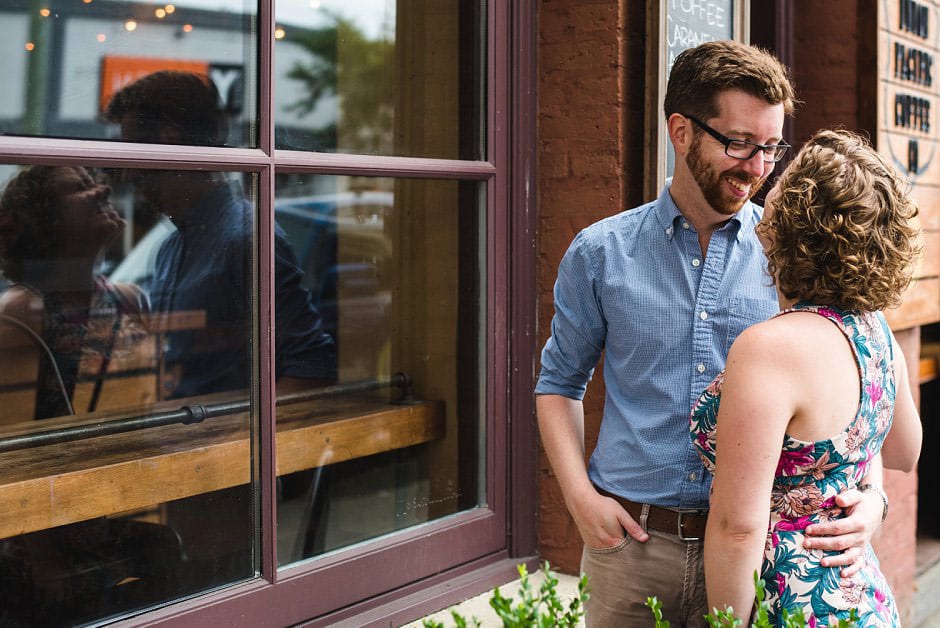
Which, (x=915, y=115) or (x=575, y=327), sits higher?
(x=915, y=115)

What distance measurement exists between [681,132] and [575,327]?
1.49 feet

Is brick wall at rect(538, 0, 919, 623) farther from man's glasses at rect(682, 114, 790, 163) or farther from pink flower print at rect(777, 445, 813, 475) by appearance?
pink flower print at rect(777, 445, 813, 475)

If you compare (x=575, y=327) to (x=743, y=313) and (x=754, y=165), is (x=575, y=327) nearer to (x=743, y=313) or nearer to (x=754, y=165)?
(x=743, y=313)

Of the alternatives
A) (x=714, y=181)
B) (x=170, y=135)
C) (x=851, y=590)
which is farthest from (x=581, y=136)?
(x=851, y=590)

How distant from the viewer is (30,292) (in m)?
3.64

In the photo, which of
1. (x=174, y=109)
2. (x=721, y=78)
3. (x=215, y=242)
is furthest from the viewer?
(x=215, y=242)

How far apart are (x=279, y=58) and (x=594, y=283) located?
993 millimetres

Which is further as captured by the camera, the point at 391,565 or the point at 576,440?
the point at 391,565

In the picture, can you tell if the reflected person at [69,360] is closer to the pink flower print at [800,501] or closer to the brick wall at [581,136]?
the brick wall at [581,136]

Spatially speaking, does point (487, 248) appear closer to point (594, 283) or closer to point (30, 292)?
point (594, 283)

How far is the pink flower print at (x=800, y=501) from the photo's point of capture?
1.74 m

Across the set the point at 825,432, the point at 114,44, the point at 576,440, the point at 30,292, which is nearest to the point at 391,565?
the point at 576,440

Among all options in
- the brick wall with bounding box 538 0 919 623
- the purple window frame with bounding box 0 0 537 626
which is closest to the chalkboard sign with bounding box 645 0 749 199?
the brick wall with bounding box 538 0 919 623

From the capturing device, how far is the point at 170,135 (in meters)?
2.21
